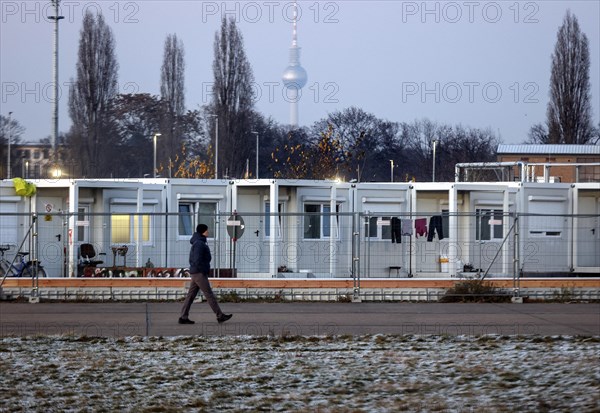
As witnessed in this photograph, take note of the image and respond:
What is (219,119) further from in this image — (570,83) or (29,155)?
(29,155)

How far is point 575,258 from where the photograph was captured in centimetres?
2909

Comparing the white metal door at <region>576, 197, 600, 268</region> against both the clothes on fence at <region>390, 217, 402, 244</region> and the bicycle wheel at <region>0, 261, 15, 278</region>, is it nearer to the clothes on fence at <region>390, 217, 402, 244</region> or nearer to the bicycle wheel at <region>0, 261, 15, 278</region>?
the clothes on fence at <region>390, 217, 402, 244</region>

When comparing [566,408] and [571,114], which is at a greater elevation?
[571,114]

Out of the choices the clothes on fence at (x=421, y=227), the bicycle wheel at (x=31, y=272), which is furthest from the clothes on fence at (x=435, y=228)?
the bicycle wheel at (x=31, y=272)

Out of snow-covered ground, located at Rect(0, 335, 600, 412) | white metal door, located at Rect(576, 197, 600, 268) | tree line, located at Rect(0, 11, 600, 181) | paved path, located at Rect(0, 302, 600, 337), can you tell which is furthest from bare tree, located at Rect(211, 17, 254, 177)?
snow-covered ground, located at Rect(0, 335, 600, 412)

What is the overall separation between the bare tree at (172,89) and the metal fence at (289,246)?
40889 millimetres

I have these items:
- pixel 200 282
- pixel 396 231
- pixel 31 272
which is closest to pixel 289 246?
pixel 396 231

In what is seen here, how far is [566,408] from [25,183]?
20.2m

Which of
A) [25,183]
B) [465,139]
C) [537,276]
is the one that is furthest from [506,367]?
[465,139]

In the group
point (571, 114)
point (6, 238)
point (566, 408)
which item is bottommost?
point (566, 408)

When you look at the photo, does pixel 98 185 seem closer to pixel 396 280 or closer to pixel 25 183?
pixel 25 183

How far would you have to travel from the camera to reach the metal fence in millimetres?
24406

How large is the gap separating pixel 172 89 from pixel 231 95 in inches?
245

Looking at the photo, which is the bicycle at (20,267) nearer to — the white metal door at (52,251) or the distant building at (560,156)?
the white metal door at (52,251)
